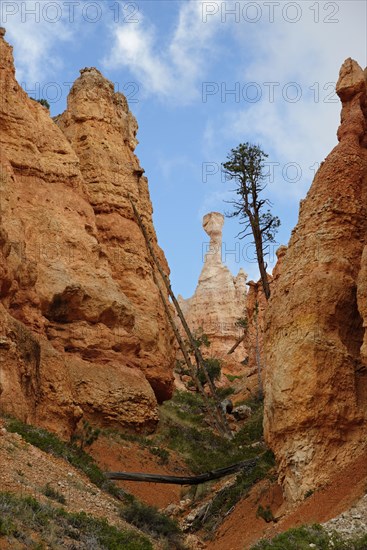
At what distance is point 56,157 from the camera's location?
30.4 meters

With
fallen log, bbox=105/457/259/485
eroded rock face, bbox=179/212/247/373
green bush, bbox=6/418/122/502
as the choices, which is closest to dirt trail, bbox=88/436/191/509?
fallen log, bbox=105/457/259/485

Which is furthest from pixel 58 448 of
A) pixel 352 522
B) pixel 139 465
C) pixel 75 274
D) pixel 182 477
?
pixel 75 274

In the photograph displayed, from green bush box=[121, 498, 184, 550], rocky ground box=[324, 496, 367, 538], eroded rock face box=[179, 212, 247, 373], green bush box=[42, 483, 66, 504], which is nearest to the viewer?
rocky ground box=[324, 496, 367, 538]

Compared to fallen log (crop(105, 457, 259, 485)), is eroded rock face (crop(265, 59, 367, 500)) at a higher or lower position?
higher

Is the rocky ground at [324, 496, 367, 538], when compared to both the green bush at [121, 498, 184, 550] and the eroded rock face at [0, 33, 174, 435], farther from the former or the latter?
the eroded rock face at [0, 33, 174, 435]

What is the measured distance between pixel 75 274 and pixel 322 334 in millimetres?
13694

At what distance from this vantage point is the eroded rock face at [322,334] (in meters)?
14.4

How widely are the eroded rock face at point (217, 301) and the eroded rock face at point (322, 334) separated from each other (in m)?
59.2

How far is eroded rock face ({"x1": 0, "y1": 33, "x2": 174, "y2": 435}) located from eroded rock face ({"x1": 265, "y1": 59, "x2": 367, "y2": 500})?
286 inches

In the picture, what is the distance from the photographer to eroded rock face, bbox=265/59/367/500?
47.3 feet

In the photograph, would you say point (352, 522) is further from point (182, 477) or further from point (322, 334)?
point (182, 477)

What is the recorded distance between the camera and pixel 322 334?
15.2 meters

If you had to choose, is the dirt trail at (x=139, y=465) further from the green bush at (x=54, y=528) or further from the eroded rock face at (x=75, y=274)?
the green bush at (x=54, y=528)

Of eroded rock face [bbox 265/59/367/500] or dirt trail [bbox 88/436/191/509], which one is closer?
eroded rock face [bbox 265/59/367/500]
